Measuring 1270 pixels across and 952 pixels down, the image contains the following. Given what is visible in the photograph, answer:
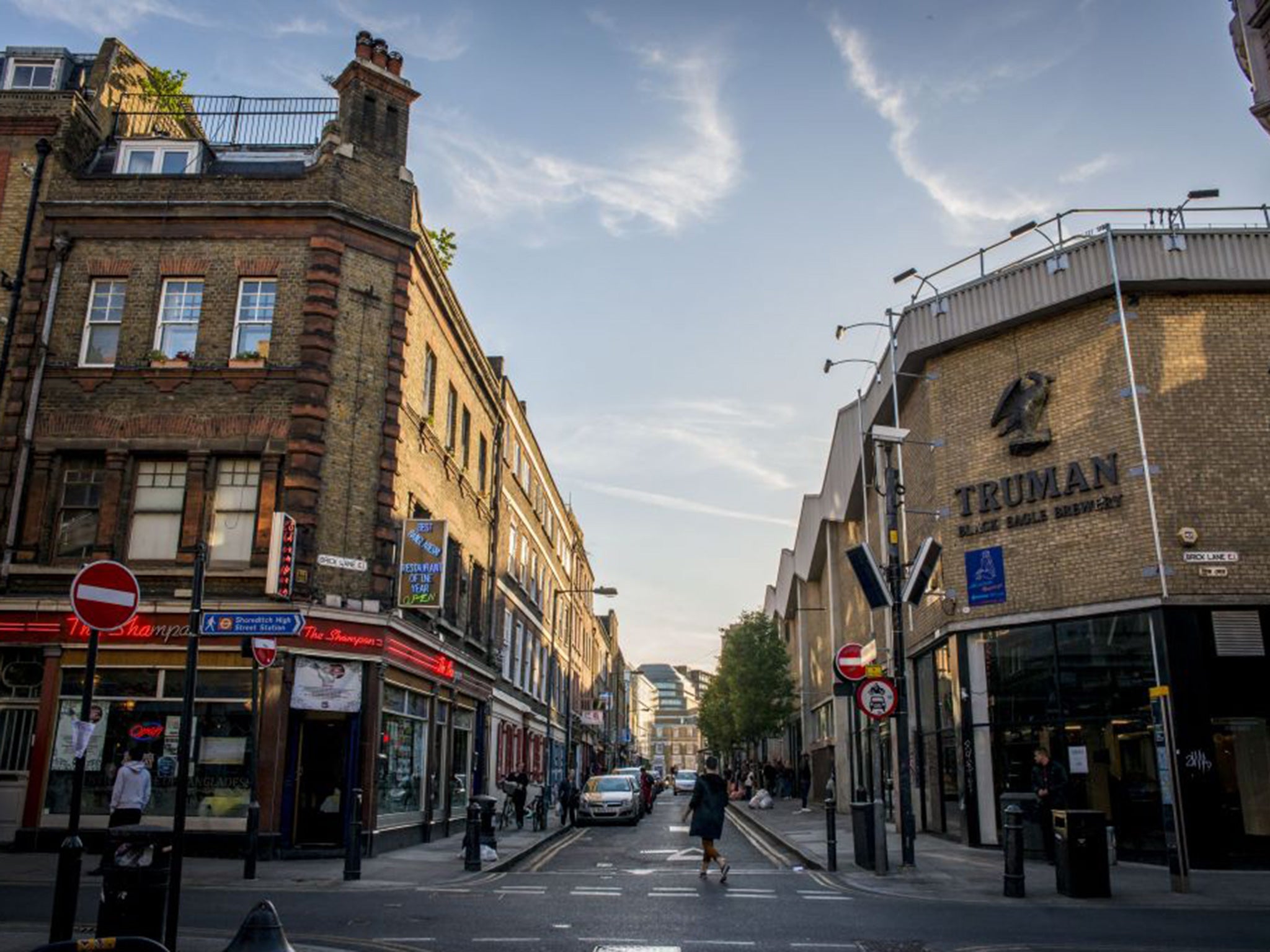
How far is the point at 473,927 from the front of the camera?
33.3 feet

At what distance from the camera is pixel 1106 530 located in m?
18.3

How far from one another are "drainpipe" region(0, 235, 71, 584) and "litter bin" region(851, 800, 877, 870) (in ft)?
50.6

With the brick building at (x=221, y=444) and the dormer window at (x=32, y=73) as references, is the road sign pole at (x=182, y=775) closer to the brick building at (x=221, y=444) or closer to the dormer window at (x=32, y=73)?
the brick building at (x=221, y=444)

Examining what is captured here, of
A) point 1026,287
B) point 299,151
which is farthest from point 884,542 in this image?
point 299,151

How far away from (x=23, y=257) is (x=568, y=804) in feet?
65.1

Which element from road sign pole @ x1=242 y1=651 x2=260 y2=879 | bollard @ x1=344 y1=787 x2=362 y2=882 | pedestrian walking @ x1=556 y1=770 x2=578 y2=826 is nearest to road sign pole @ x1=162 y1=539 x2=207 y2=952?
road sign pole @ x1=242 y1=651 x2=260 y2=879

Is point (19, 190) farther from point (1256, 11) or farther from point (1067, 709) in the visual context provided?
point (1067, 709)

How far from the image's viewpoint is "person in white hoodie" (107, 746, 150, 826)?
14.7 meters

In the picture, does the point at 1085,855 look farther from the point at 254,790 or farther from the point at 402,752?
the point at 402,752

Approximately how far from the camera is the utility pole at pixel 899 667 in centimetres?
1526

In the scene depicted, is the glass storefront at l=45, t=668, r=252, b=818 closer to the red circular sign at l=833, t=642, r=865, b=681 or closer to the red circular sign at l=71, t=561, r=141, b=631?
the red circular sign at l=71, t=561, r=141, b=631

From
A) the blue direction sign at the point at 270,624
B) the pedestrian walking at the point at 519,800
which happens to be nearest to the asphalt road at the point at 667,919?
the blue direction sign at the point at 270,624

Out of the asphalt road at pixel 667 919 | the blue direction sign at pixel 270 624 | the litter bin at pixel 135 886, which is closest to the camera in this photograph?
the litter bin at pixel 135 886

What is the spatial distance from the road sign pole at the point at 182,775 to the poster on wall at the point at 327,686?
24.3 ft
